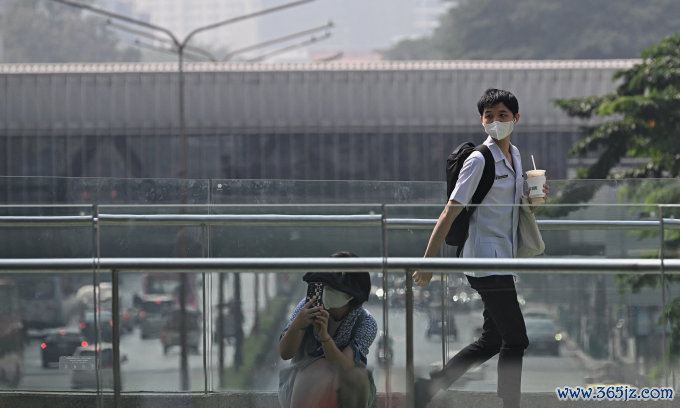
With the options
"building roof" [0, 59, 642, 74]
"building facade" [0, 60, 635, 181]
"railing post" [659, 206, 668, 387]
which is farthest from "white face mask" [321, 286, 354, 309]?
"building roof" [0, 59, 642, 74]

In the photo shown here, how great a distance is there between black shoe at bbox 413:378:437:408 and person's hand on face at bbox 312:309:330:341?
0.44 metres

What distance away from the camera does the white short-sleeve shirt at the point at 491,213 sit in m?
3.72

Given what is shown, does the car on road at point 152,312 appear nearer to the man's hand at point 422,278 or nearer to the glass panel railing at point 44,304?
the glass panel railing at point 44,304

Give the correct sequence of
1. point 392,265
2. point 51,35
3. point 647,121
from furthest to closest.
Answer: point 51,35 < point 647,121 < point 392,265

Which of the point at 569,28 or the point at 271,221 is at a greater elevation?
the point at 569,28

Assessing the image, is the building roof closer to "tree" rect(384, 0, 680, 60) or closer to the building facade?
the building facade

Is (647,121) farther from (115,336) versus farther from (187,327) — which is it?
(115,336)

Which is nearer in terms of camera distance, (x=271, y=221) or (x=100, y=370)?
(x=100, y=370)

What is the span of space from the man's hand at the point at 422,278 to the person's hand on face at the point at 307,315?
0.42 meters

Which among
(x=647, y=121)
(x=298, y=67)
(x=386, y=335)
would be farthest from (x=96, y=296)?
A: (x=298, y=67)

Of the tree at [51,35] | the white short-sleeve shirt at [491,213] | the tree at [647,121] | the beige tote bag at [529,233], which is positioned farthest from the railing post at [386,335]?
the tree at [51,35]

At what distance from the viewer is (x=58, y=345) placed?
4062 mm

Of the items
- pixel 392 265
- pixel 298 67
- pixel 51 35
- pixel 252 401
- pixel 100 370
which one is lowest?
pixel 252 401

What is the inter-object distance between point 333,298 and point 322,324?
0.12m
